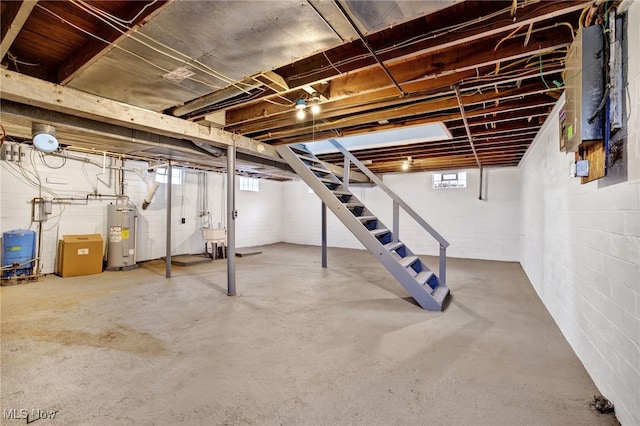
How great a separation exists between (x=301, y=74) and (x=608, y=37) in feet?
6.31

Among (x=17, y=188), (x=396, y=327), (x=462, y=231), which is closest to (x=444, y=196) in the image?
(x=462, y=231)

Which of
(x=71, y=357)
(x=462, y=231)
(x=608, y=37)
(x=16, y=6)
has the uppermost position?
(x=16, y=6)

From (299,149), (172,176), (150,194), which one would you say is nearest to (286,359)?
(299,149)

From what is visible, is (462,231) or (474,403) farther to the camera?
(462,231)

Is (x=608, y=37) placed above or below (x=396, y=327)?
above

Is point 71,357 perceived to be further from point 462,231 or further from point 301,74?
point 462,231

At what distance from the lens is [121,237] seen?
5.50 metres

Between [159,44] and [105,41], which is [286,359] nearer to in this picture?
[159,44]

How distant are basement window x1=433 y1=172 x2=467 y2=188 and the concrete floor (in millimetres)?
3599

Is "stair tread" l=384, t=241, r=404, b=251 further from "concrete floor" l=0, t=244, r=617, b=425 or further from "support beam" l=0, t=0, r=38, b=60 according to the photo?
"support beam" l=0, t=0, r=38, b=60

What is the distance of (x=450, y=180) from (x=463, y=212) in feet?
2.87

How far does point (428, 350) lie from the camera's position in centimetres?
237

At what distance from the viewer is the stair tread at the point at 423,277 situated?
3.60 m

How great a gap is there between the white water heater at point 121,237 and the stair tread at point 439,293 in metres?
5.60
